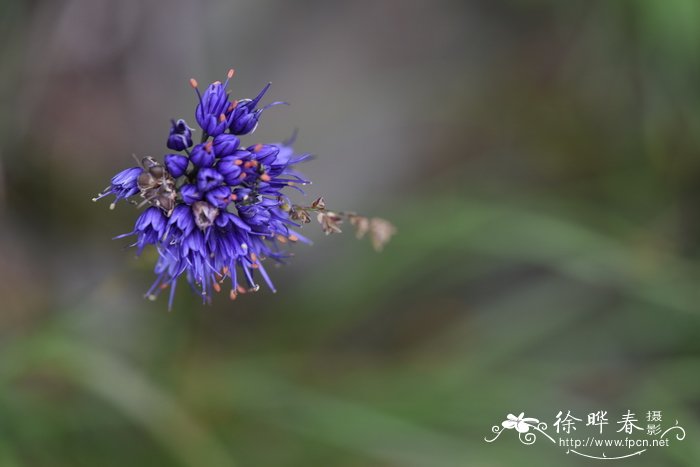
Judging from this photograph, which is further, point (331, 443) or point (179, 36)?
point (179, 36)

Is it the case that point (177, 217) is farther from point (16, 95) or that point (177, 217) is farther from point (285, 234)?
point (16, 95)

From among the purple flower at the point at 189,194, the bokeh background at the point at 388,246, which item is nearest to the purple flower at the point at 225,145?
the purple flower at the point at 189,194

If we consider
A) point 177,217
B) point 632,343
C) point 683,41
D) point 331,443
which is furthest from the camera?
point 632,343

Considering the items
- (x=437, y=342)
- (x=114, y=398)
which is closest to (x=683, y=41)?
(x=437, y=342)

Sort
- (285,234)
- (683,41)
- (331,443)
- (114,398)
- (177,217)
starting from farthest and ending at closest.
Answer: (683,41)
(331,443)
(114,398)
(285,234)
(177,217)

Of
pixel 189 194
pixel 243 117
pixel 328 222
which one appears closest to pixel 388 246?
pixel 328 222

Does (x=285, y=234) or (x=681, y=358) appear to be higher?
(x=681, y=358)

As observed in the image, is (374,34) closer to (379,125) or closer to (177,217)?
(379,125)

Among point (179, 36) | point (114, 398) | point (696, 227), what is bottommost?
point (114, 398)
